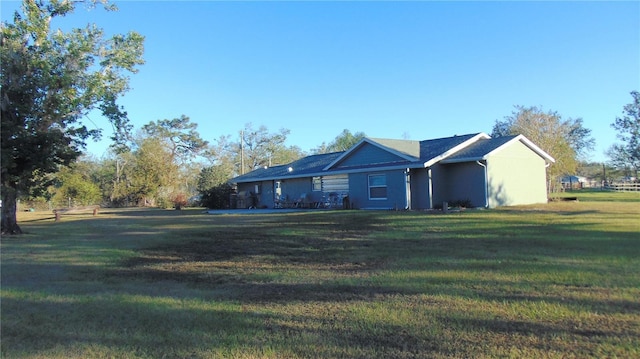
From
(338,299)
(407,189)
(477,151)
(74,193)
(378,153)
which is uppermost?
(378,153)

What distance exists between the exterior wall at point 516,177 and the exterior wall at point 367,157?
448 centimetres

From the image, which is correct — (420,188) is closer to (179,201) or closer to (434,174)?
(434,174)

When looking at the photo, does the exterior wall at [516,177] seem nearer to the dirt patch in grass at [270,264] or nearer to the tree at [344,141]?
the dirt patch in grass at [270,264]

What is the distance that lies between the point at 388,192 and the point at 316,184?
5989mm

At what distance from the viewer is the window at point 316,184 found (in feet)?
85.4

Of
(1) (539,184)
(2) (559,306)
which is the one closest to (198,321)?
(2) (559,306)

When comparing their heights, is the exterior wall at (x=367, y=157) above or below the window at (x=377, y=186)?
above

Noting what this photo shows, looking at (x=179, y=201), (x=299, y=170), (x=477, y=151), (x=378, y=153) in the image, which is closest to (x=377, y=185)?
(x=378, y=153)

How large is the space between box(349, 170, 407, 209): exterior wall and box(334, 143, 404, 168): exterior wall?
2.44ft

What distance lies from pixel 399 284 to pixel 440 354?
2.31 meters

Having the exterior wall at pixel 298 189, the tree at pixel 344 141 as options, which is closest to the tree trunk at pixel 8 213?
the exterior wall at pixel 298 189

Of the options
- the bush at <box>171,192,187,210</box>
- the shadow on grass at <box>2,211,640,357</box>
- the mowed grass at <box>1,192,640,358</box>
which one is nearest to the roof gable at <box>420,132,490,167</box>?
the shadow on grass at <box>2,211,640,357</box>

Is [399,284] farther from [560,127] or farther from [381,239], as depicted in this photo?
[560,127]

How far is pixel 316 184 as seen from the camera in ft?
86.4
